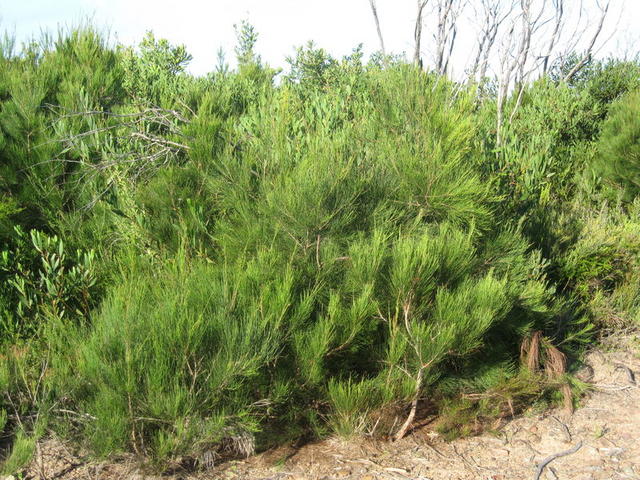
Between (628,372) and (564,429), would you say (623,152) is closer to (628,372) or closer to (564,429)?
(628,372)

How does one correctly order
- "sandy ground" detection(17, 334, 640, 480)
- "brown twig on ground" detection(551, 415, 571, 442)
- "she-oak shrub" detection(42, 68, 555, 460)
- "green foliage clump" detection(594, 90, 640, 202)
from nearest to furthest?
"she-oak shrub" detection(42, 68, 555, 460), "sandy ground" detection(17, 334, 640, 480), "brown twig on ground" detection(551, 415, 571, 442), "green foliage clump" detection(594, 90, 640, 202)

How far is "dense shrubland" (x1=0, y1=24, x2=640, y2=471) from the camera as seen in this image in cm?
356

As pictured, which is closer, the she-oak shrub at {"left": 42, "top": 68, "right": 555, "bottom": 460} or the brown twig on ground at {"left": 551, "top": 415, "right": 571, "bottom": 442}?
the she-oak shrub at {"left": 42, "top": 68, "right": 555, "bottom": 460}

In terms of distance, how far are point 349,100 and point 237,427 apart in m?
3.85

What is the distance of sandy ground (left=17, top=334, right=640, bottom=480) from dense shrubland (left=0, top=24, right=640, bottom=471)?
138 millimetres

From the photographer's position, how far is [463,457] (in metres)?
4.25

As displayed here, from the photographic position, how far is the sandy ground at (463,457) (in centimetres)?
384

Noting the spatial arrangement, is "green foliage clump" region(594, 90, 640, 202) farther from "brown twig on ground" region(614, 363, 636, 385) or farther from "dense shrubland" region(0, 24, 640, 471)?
"brown twig on ground" region(614, 363, 636, 385)

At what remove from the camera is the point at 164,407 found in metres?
3.42

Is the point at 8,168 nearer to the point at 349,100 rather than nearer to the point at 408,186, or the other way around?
the point at 349,100

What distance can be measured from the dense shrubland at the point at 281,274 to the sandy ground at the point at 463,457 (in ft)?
0.45

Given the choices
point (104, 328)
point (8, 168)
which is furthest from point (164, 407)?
point (8, 168)

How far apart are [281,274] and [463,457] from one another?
1.66m

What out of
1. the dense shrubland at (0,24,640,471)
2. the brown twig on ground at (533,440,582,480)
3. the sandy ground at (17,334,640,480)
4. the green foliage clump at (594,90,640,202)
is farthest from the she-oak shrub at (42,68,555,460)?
the green foliage clump at (594,90,640,202)
